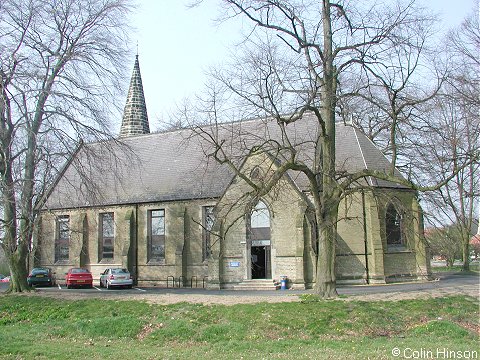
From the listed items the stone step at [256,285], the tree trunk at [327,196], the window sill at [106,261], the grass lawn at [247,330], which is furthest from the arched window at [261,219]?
the grass lawn at [247,330]

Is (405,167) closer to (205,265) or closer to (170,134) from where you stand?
(205,265)

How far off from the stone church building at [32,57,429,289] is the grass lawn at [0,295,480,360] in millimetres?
7214

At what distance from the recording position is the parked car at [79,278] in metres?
32.1

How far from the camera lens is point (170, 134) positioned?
128ft

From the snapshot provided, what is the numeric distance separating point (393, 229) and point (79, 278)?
20171mm

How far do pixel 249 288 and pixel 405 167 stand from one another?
12000 millimetres

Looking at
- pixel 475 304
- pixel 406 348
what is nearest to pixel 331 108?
pixel 475 304

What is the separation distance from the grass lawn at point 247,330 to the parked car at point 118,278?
11.0 meters

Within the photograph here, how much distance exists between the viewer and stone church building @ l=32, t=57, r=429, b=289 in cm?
2805

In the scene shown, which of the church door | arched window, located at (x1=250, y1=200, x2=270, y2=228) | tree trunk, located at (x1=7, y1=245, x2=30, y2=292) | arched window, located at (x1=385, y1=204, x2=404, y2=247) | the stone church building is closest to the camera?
tree trunk, located at (x1=7, y1=245, x2=30, y2=292)

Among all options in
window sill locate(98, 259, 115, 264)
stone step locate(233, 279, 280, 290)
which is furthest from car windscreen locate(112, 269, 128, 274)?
stone step locate(233, 279, 280, 290)

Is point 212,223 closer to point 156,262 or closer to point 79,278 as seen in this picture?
point 156,262

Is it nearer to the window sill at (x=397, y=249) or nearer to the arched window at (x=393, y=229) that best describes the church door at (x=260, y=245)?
the window sill at (x=397, y=249)

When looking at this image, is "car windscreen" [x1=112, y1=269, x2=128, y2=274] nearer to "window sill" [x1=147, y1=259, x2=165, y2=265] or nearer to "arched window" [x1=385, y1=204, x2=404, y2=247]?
"window sill" [x1=147, y1=259, x2=165, y2=265]
